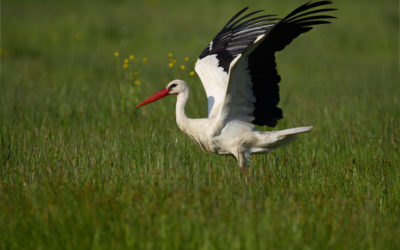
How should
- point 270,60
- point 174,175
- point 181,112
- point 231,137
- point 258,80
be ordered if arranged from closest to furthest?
point 174,175 → point 270,60 → point 258,80 → point 231,137 → point 181,112

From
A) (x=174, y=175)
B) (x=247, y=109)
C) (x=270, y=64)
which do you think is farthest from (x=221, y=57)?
(x=174, y=175)

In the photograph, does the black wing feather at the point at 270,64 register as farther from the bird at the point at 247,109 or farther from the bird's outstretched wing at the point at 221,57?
the bird's outstretched wing at the point at 221,57

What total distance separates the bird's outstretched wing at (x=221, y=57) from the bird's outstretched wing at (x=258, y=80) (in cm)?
27

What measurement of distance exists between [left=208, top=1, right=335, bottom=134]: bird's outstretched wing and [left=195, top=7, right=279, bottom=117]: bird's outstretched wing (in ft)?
0.89

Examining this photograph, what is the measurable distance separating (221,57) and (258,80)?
47.1 inches

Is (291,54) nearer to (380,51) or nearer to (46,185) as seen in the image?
(380,51)

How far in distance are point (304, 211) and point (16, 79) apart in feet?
24.7

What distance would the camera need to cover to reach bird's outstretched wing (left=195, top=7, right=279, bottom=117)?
495 centimetres

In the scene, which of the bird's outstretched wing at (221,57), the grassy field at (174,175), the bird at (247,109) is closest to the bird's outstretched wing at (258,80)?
the bird at (247,109)

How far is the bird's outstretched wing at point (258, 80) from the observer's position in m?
4.04

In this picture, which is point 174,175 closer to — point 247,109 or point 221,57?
point 247,109

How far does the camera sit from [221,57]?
546cm

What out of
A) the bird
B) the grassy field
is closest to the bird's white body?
the bird

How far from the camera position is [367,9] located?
1917 centimetres
